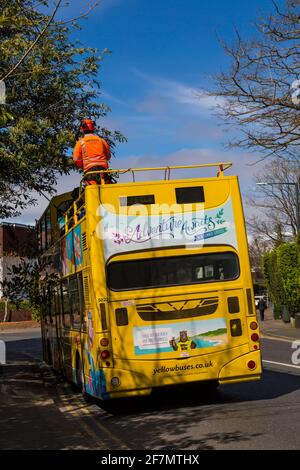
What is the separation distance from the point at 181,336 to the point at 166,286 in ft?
2.59

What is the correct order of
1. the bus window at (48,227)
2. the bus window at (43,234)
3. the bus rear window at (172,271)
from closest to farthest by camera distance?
the bus rear window at (172,271) < the bus window at (48,227) < the bus window at (43,234)

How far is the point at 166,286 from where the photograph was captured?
9922mm

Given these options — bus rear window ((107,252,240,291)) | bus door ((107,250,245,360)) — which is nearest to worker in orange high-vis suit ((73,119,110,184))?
bus rear window ((107,252,240,291))

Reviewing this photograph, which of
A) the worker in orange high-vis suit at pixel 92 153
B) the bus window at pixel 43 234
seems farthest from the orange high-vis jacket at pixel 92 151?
the bus window at pixel 43 234

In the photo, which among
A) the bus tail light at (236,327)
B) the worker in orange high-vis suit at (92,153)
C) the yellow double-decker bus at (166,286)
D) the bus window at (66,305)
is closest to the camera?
the yellow double-decker bus at (166,286)

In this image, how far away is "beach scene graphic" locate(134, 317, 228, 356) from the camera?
382 inches

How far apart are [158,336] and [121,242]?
60.0 inches

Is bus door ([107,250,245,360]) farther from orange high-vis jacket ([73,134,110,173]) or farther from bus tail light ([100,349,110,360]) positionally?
orange high-vis jacket ([73,134,110,173])

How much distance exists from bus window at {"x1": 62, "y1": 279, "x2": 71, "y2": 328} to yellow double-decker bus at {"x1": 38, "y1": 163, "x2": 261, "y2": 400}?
7.37 feet

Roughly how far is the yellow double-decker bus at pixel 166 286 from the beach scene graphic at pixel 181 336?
0.02 m

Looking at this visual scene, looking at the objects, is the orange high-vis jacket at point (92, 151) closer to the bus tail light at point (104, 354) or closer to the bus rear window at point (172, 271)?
the bus rear window at point (172, 271)

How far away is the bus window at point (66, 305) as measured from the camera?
41.4 feet

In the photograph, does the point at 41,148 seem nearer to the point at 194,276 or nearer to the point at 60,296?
the point at 60,296

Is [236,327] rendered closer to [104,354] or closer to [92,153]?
[104,354]
